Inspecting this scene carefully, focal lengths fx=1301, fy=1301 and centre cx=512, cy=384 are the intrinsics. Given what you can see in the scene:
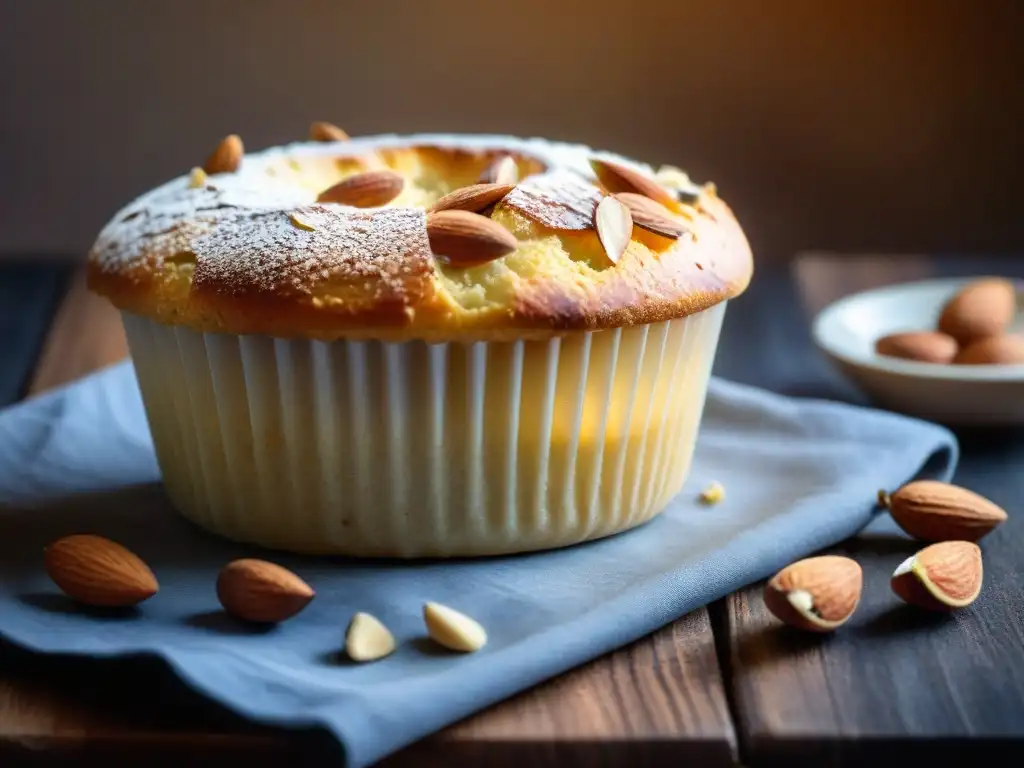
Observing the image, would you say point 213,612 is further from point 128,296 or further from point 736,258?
point 736,258

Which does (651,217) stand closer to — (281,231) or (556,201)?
(556,201)

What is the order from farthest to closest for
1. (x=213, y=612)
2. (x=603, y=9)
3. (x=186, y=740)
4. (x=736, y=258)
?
1. (x=603, y=9)
2. (x=736, y=258)
3. (x=213, y=612)
4. (x=186, y=740)

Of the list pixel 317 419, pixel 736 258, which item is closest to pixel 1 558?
pixel 317 419

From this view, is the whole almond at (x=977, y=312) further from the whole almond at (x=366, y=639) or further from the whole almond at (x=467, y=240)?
the whole almond at (x=366, y=639)

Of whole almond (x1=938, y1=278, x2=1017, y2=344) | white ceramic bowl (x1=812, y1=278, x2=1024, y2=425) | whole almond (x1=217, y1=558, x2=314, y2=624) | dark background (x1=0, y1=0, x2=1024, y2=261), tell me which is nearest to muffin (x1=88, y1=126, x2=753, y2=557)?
whole almond (x1=217, y1=558, x2=314, y2=624)

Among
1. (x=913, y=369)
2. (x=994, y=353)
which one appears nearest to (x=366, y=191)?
(x=913, y=369)
